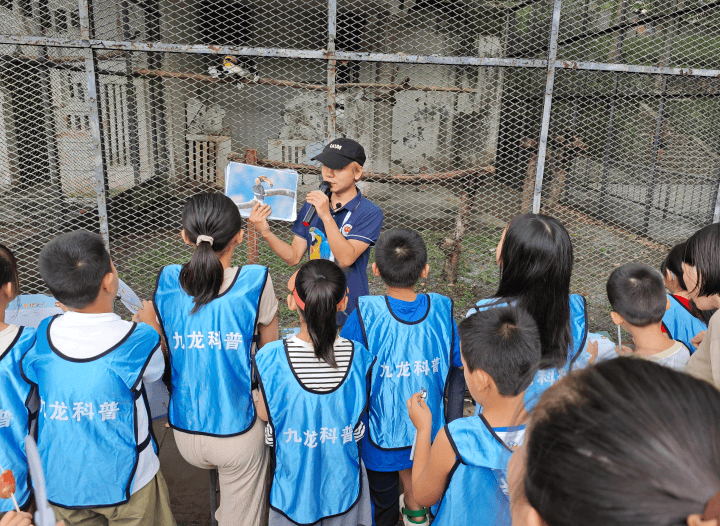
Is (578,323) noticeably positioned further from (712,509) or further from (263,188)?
(263,188)

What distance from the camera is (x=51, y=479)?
1.52 metres

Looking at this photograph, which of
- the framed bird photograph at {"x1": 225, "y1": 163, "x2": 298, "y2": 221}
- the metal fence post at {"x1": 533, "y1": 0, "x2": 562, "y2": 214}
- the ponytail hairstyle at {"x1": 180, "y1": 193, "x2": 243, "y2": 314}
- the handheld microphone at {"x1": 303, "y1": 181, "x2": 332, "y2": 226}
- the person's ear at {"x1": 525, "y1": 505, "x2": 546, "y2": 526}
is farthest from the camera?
the metal fence post at {"x1": 533, "y1": 0, "x2": 562, "y2": 214}

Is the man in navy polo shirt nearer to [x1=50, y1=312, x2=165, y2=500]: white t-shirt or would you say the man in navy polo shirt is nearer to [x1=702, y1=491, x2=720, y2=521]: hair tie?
[x1=50, y1=312, x2=165, y2=500]: white t-shirt

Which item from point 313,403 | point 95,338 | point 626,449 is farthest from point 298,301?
point 626,449

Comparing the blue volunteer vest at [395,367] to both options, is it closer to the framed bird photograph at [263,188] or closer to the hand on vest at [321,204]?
the hand on vest at [321,204]

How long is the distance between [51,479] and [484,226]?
7.03 meters

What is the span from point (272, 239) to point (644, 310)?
1.48 m

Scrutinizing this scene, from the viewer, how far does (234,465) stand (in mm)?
1787

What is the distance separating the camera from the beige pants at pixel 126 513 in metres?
1.55

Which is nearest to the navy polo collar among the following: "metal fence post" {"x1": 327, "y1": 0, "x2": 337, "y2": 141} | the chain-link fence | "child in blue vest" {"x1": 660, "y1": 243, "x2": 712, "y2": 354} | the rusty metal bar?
"metal fence post" {"x1": 327, "y1": 0, "x2": 337, "y2": 141}

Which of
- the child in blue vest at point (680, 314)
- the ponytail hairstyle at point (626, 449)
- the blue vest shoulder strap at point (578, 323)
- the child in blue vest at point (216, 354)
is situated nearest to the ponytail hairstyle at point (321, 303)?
the child in blue vest at point (216, 354)

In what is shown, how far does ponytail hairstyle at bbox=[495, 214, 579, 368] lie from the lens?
1.63 m

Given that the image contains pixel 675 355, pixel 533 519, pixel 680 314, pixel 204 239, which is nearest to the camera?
pixel 533 519

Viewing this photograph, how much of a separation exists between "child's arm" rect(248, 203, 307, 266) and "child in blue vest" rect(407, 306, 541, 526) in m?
1.10
